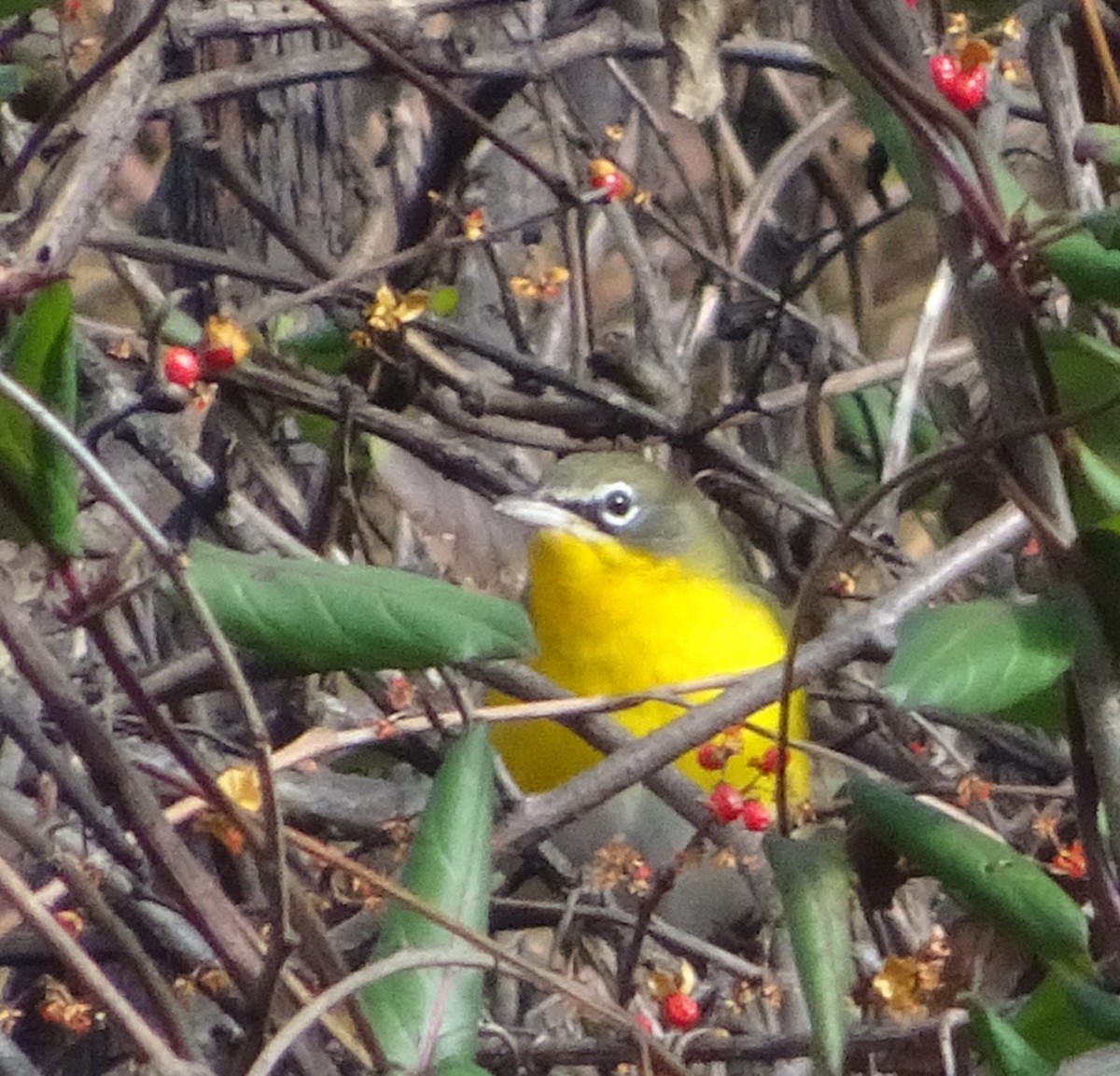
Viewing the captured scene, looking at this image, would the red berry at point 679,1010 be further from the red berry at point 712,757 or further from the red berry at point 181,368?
the red berry at point 181,368

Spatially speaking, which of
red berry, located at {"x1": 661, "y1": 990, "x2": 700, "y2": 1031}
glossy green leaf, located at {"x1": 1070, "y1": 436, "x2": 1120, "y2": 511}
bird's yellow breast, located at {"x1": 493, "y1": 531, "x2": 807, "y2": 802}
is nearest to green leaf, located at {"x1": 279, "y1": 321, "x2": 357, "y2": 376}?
bird's yellow breast, located at {"x1": 493, "y1": 531, "x2": 807, "y2": 802}

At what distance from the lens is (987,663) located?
0.85 meters

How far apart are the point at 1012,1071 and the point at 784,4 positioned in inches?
82.3

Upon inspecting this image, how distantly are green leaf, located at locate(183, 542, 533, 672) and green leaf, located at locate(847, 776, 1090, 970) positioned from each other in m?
0.23

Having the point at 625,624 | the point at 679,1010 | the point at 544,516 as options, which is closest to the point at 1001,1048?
the point at 679,1010

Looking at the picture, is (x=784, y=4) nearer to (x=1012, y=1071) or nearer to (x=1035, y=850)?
(x=1035, y=850)

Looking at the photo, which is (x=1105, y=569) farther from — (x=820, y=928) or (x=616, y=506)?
(x=616, y=506)

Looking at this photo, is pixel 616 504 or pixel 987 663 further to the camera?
pixel 616 504

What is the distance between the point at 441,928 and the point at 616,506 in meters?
1.61

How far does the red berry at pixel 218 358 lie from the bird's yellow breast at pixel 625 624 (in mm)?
908

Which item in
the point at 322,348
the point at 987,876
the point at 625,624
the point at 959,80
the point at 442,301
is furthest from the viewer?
the point at 625,624

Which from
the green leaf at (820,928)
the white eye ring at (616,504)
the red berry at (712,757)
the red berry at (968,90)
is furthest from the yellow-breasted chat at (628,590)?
the green leaf at (820,928)

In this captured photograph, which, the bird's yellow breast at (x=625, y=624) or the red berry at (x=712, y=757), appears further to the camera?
the bird's yellow breast at (x=625, y=624)

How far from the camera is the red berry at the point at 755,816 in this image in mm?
1347
